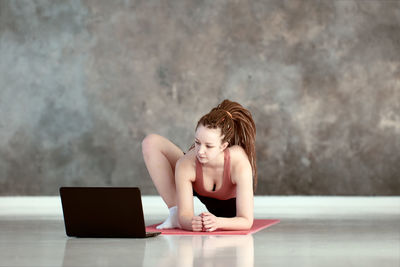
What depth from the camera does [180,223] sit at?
2883 mm

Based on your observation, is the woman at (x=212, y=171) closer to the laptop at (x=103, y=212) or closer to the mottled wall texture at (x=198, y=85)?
the laptop at (x=103, y=212)

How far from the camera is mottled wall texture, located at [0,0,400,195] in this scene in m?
6.32

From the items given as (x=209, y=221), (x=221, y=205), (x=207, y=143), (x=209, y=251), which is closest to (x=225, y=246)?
(x=209, y=251)

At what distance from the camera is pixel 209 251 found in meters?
2.20

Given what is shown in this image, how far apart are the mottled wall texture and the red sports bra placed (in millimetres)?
3295

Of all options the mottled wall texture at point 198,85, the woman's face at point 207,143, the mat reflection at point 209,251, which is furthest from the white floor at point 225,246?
the mottled wall texture at point 198,85

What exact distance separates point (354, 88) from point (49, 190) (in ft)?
9.70

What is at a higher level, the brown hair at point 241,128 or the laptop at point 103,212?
the brown hair at point 241,128

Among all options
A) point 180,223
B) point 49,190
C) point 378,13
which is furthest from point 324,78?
point 180,223

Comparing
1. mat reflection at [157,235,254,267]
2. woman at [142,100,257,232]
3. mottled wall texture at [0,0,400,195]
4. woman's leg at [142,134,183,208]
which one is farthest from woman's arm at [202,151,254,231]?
mottled wall texture at [0,0,400,195]

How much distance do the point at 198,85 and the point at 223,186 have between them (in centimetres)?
345

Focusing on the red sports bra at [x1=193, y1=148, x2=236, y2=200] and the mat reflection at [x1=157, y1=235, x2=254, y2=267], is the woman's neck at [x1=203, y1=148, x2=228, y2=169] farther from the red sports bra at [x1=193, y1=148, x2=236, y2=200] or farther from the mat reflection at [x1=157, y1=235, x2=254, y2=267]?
the mat reflection at [x1=157, y1=235, x2=254, y2=267]

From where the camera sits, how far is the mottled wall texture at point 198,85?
6.32 m

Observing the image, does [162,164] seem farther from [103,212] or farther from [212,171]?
[103,212]
